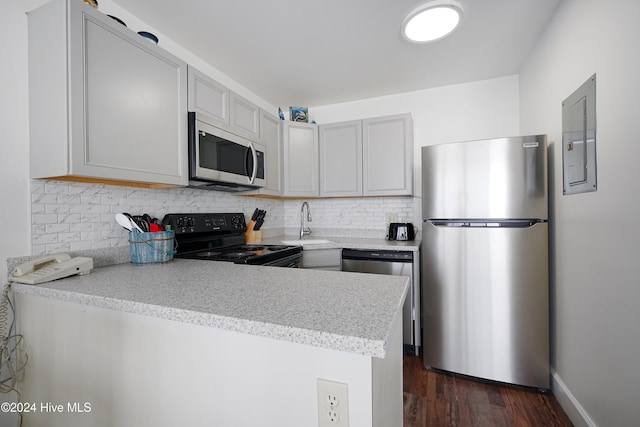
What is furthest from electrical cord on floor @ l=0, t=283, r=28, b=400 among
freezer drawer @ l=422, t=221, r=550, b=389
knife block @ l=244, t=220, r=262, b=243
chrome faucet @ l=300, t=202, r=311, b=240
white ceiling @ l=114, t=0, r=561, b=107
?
freezer drawer @ l=422, t=221, r=550, b=389

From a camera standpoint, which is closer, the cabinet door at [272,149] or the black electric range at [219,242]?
the black electric range at [219,242]

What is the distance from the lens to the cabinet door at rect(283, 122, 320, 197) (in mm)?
2854

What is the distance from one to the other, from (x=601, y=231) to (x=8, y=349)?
270 cm

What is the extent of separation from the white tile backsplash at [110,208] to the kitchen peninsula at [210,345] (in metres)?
0.31

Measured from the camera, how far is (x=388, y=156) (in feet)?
8.98

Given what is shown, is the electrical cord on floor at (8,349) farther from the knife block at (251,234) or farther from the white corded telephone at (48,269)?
the knife block at (251,234)

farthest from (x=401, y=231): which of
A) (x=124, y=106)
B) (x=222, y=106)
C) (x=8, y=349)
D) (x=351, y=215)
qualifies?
(x=8, y=349)

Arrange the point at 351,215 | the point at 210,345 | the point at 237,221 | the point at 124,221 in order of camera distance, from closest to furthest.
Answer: the point at 210,345 → the point at 124,221 → the point at 237,221 → the point at 351,215

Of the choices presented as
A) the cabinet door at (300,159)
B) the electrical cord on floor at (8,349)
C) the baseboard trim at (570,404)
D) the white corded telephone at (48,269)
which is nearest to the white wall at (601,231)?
the baseboard trim at (570,404)

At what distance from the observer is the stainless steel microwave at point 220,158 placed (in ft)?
5.53

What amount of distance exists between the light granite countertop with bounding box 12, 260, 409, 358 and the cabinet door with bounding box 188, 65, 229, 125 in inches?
42.1

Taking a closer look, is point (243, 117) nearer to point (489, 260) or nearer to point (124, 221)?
point (124, 221)

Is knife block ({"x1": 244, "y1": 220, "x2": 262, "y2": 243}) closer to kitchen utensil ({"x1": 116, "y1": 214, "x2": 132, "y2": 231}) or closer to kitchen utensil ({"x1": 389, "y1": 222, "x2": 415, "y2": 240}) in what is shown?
kitchen utensil ({"x1": 116, "y1": 214, "x2": 132, "y2": 231})

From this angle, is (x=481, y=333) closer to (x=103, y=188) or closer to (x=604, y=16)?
(x=604, y=16)
